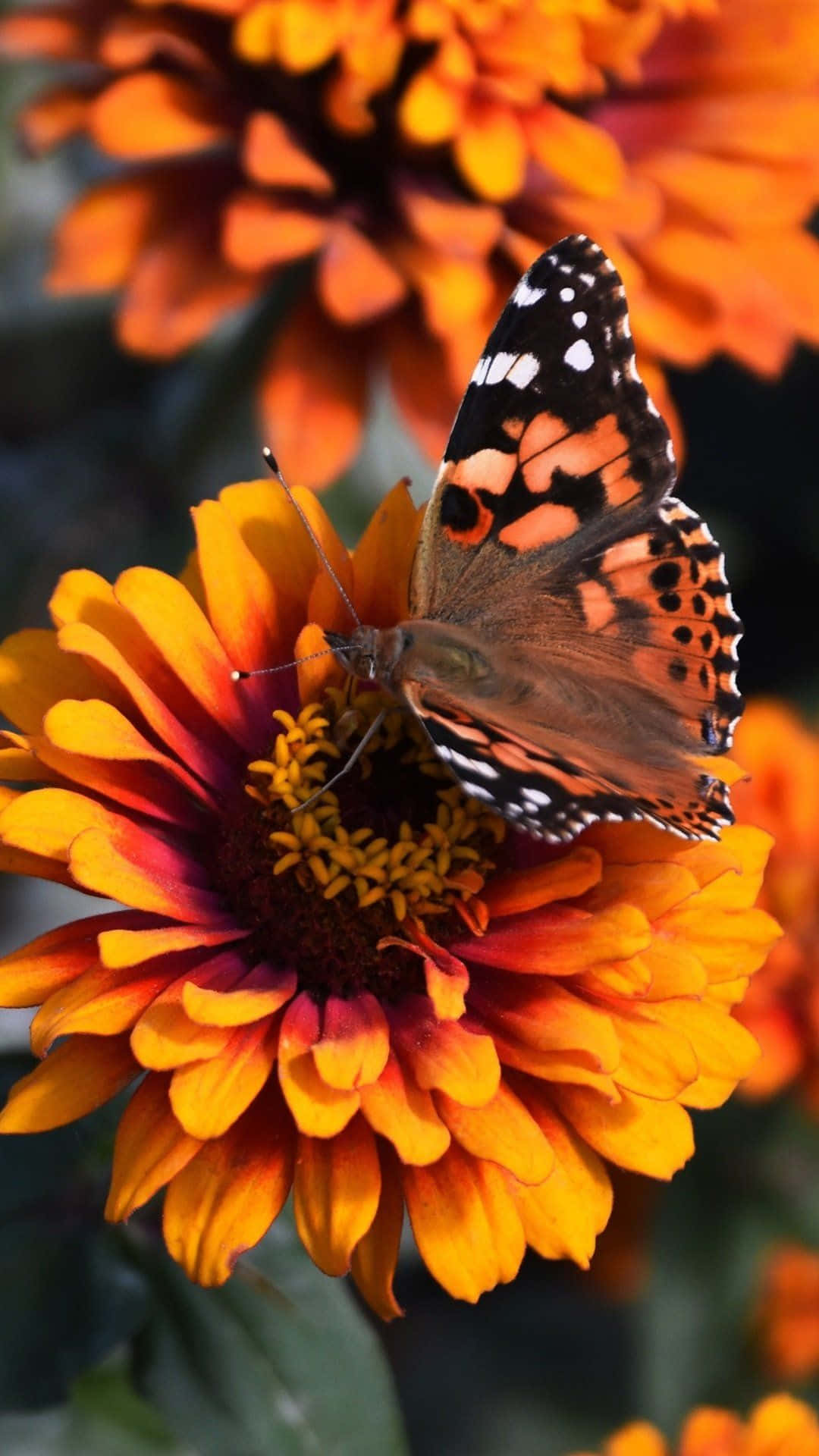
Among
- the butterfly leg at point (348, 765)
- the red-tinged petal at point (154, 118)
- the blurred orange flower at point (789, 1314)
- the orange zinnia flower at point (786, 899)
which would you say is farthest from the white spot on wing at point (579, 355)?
the blurred orange flower at point (789, 1314)

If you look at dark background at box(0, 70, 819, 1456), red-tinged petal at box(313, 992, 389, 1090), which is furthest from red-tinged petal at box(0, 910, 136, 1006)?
dark background at box(0, 70, 819, 1456)

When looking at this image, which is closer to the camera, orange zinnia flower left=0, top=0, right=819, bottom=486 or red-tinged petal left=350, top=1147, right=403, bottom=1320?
red-tinged petal left=350, top=1147, right=403, bottom=1320

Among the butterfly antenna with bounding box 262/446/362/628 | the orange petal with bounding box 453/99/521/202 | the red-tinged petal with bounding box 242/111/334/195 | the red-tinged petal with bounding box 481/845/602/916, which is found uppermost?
the red-tinged petal with bounding box 242/111/334/195

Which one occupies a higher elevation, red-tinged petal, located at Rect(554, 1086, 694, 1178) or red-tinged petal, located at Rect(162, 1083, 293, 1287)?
red-tinged petal, located at Rect(162, 1083, 293, 1287)

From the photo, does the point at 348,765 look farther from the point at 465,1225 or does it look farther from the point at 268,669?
the point at 465,1225

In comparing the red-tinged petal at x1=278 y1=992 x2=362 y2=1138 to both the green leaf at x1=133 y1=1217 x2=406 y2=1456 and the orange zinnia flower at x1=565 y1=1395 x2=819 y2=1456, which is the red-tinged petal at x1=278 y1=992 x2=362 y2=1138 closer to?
the green leaf at x1=133 y1=1217 x2=406 y2=1456

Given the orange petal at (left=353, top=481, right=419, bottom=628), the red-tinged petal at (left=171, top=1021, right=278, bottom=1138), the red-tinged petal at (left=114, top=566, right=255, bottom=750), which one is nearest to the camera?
the red-tinged petal at (left=171, top=1021, right=278, bottom=1138)

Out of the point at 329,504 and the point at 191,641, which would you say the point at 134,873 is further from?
the point at 329,504
